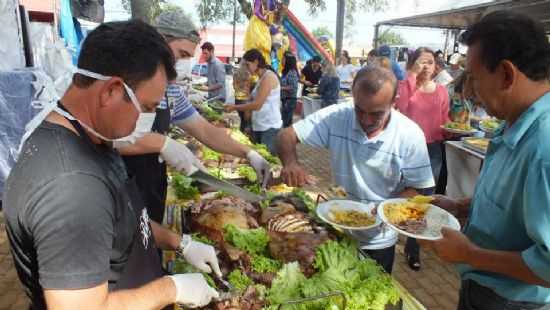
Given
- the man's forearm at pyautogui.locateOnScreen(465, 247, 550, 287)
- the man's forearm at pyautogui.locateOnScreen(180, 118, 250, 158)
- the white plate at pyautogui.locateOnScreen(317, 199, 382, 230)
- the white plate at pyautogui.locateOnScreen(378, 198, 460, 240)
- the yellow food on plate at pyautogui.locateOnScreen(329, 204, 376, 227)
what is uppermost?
the man's forearm at pyautogui.locateOnScreen(180, 118, 250, 158)

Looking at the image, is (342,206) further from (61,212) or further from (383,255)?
(61,212)

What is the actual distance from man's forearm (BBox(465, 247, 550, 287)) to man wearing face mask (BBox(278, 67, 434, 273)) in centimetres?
97

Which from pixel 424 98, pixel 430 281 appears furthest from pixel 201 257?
pixel 424 98

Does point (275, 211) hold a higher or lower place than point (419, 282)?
higher

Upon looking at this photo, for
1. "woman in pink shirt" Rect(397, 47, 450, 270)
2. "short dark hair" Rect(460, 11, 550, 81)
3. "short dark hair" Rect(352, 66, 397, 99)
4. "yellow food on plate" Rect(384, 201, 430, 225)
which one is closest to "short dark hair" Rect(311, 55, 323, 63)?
"woman in pink shirt" Rect(397, 47, 450, 270)

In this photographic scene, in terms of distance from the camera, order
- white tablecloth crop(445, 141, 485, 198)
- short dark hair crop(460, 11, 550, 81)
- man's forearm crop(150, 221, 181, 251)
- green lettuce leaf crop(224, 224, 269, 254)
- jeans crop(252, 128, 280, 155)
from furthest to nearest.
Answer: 1. jeans crop(252, 128, 280, 155)
2. white tablecloth crop(445, 141, 485, 198)
3. green lettuce leaf crop(224, 224, 269, 254)
4. man's forearm crop(150, 221, 181, 251)
5. short dark hair crop(460, 11, 550, 81)

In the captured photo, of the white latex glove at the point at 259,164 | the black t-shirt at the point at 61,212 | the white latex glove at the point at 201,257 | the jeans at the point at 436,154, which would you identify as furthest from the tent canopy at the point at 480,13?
the black t-shirt at the point at 61,212

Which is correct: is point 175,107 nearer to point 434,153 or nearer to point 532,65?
point 532,65

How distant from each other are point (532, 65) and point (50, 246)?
1.80 meters

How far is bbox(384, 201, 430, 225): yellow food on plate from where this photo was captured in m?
2.08

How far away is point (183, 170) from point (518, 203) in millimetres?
2042

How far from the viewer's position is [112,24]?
1.27m

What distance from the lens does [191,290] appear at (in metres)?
1.50

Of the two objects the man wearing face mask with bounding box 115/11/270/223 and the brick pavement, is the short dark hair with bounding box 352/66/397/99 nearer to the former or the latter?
the man wearing face mask with bounding box 115/11/270/223
